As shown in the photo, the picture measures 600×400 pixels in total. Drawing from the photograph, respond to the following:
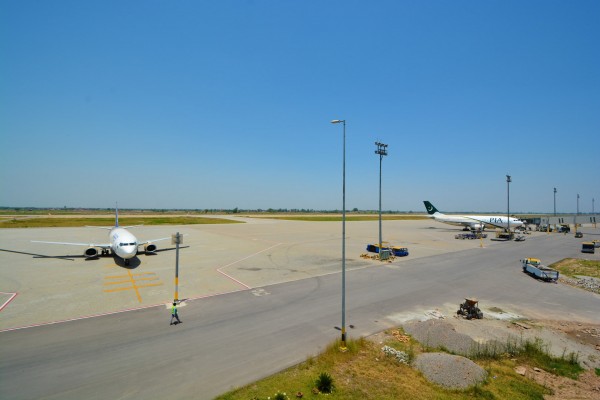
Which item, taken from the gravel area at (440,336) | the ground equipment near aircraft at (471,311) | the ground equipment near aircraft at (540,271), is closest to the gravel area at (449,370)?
the gravel area at (440,336)

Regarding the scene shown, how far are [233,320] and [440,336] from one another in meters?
13.0

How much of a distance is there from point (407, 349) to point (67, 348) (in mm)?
18127

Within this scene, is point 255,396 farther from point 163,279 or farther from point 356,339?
point 163,279

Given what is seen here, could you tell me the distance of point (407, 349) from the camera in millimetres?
14516

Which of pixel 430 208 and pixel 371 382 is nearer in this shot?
pixel 371 382

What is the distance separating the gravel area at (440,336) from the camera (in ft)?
48.8

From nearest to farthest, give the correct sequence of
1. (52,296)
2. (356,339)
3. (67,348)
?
(67,348), (356,339), (52,296)

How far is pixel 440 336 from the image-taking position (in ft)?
52.0

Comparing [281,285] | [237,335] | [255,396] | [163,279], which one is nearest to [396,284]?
[281,285]

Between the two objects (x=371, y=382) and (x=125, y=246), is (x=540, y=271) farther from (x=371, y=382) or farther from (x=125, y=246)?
(x=125, y=246)

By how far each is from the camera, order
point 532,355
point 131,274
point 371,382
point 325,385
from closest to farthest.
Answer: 1. point 325,385
2. point 371,382
3. point 532,355
4. point 131,274

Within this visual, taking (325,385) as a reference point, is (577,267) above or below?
below

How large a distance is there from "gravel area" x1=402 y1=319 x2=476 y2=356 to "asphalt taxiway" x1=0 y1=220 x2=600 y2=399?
1.40 meters

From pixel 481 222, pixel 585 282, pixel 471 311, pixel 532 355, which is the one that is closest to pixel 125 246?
pixel 471 311
